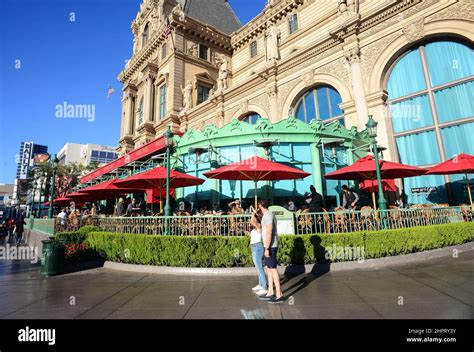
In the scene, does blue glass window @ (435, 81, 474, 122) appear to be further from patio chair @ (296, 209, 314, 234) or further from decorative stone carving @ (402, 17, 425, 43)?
patio chair @ (296, 209, 314, 234)

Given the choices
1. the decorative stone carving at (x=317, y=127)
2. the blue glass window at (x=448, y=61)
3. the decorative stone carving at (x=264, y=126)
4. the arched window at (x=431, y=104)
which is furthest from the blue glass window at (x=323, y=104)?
the decorative stone carving at (x=264, y=126)

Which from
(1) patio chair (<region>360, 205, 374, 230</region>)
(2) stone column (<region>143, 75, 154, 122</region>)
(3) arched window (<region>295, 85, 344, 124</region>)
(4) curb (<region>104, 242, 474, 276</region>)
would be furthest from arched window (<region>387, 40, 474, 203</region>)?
(2) stone column (<region>143, 75, 154, 122</region>)

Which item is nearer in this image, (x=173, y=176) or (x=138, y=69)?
(x=173, y=176)

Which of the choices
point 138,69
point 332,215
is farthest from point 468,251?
point 138,69

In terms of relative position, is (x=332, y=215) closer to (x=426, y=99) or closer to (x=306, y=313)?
(x=306, y=313)

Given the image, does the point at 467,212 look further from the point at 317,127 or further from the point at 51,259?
the point at 51,259

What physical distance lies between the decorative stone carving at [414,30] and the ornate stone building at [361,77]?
0.06 metres

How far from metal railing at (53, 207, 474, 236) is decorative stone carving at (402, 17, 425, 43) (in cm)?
991

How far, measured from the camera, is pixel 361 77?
50.0 ft

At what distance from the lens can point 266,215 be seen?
4812 millimetres

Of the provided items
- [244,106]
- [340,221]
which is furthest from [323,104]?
[340,221]

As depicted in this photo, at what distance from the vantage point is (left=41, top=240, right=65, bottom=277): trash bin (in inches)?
299

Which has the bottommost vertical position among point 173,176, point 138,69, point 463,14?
point 173,176

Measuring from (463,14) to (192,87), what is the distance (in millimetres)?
22980
